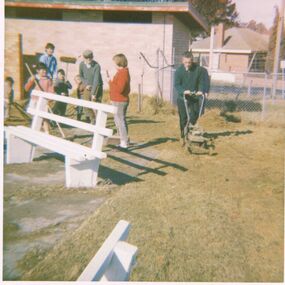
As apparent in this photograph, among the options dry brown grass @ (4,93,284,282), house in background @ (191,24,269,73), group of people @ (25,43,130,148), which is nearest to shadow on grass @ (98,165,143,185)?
dry brown grass @ (4,93,284,282)

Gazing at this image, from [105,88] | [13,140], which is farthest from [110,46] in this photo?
[13,140]

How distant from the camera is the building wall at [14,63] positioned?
1102cm

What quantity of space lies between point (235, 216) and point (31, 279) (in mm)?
2306

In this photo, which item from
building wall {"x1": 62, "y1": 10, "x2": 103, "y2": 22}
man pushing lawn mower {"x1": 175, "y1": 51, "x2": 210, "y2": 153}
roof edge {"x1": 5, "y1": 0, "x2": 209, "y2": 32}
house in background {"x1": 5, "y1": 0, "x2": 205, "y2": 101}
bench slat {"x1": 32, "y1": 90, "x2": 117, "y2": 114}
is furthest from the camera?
building wall {"x1": 62, "y1": 10, "x2": 103, "y2": 22}

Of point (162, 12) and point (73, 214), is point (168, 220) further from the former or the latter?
point (162, 12)

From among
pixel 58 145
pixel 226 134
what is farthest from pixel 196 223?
pixel 226 134

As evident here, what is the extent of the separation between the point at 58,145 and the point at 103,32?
878 cm

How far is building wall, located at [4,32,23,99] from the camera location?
11.0m

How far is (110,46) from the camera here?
12.8 metres

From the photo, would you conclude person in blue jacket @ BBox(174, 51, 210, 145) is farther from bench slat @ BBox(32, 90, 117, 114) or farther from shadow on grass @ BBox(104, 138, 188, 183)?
bench slat @ BBox(32, 90, 117, 114)

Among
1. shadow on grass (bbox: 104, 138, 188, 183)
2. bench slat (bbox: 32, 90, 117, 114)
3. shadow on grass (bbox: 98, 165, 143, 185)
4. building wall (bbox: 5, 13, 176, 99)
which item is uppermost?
building wall (bbox: 5, 13, 176, 99)

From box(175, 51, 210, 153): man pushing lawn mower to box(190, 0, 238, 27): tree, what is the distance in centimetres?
2619

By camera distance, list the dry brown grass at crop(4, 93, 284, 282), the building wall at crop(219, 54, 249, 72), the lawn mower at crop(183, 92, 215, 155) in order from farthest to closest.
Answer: the building wall at crop(219, 54, 249, 72) < the lawn mower at crop(183, 92, 215, 155) < the dry brown grass at crop(4, 93, 284, 282)

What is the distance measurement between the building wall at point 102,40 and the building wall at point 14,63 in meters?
1.55
